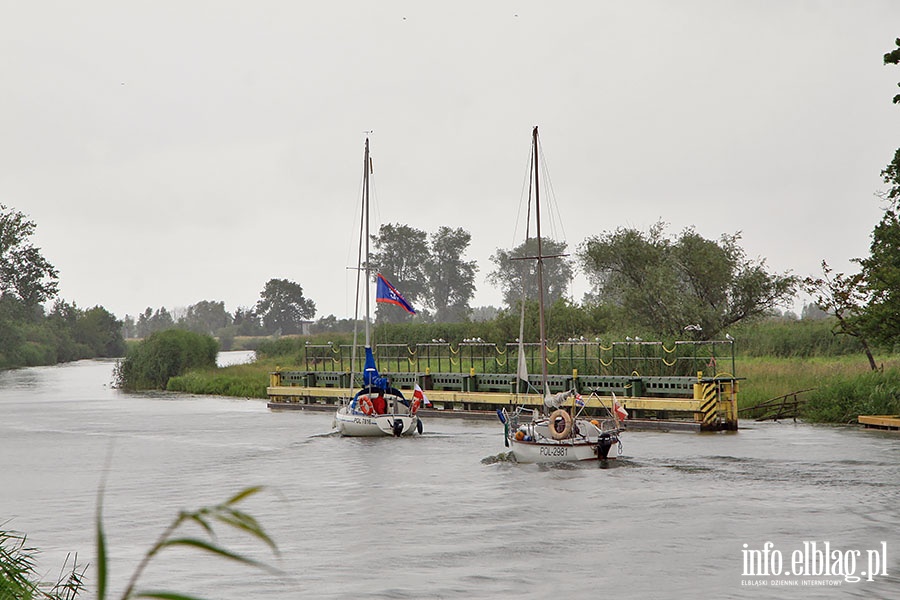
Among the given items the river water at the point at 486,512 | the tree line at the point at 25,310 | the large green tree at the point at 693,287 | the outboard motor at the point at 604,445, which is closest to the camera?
the river water at the point at 486,512

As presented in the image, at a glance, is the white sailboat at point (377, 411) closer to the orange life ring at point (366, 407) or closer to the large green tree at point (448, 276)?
the orange life ring at point (366, 407)

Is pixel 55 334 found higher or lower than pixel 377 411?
higher

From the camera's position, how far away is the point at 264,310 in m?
179

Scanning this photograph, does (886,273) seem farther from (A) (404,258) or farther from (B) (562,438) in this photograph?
(A) (404,258)

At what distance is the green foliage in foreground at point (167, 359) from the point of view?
86750 millimetres

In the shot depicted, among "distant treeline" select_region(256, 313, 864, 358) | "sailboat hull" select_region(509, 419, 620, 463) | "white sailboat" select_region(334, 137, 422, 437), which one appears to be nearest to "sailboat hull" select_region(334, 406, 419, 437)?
"white sailboat" select_region(334, 137, 422, 437)

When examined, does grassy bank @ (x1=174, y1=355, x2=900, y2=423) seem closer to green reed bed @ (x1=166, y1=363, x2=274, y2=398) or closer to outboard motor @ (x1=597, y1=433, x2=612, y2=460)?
outboard motor @ (x1=597, y1=433, x2=612, y2=460)

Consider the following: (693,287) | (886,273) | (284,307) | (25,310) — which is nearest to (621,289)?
(693,287)

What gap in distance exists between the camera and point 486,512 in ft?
79.4

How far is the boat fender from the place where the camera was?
3241 cm

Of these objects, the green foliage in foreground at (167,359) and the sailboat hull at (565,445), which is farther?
the green foliage in foreground at (167,359)

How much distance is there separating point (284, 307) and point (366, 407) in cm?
13432

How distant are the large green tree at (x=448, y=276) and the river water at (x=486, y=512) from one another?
366 ft

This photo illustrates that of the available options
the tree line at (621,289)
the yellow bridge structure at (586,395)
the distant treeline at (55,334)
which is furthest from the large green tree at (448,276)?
the yellow bridge structure at (586,395)
